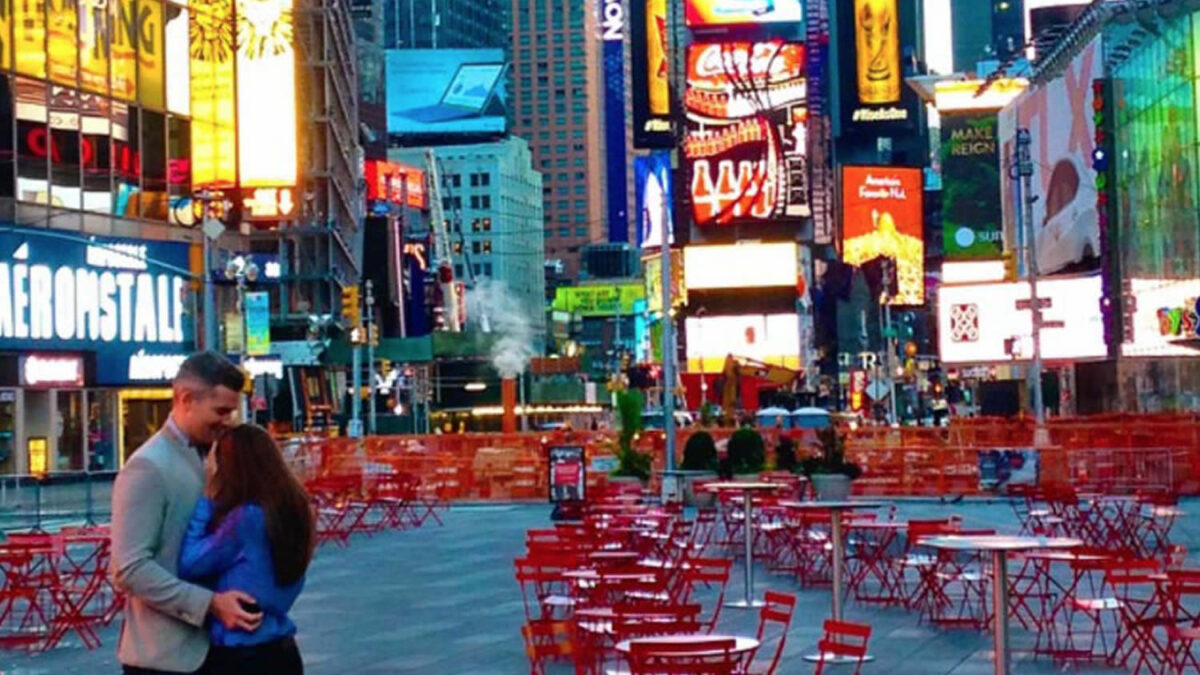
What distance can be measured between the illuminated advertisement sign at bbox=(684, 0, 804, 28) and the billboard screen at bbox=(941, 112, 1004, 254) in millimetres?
11518

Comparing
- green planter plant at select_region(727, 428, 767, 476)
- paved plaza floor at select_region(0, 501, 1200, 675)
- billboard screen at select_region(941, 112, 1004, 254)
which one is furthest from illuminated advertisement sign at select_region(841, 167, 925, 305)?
paved plaza floor at select_region(0, 501, 1200, 675)

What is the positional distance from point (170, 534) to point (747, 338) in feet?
349

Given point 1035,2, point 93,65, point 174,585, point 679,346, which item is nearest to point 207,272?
point 93,65

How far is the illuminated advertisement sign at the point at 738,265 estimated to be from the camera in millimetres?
112250

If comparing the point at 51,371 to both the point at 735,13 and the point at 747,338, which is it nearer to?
the point at 747,338

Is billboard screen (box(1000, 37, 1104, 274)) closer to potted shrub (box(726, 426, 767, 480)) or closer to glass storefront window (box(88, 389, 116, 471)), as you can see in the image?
glass storefront window (box(88, 389, 116, 471))

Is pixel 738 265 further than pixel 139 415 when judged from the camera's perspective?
Yes

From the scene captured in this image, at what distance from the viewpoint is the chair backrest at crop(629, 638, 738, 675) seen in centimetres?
973

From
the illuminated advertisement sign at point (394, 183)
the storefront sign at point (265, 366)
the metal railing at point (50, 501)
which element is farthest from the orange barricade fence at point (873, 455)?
the illuminated advertisement sign at point (394, 183)

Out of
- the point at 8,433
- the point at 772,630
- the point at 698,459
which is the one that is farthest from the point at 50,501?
the point at 772,630

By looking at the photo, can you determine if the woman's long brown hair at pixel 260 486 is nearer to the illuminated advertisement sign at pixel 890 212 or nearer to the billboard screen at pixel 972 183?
the billboard screen at pixel 972 183

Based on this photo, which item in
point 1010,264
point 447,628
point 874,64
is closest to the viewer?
point 447,628

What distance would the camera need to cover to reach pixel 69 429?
4697cm

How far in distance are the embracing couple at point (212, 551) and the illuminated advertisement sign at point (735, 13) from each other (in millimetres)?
106313
